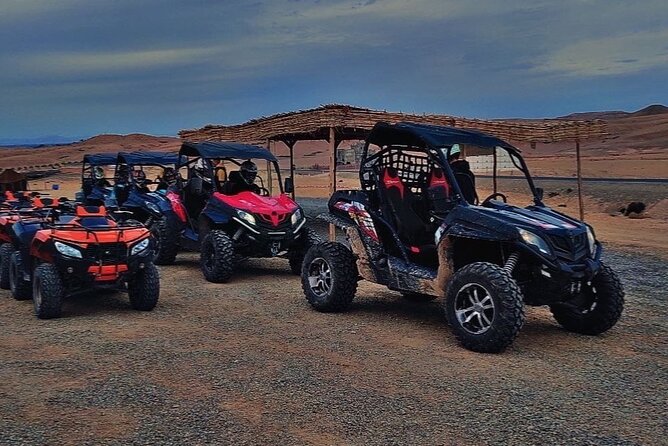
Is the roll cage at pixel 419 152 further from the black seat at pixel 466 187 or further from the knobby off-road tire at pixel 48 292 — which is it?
the knobby off-road tire at pixel 48 292

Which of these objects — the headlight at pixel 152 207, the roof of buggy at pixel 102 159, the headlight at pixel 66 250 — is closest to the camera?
the headlight at pixel 66 250

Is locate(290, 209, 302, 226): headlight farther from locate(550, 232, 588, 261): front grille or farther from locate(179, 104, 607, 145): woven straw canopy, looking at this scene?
locate(550, 232, 588, 261): front grille

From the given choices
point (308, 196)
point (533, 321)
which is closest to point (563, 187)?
point (308, 196)

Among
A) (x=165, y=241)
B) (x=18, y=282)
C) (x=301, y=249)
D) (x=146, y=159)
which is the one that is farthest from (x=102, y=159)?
(x=18, y=282)

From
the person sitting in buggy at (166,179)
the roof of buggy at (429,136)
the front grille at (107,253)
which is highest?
the roof of buggy at (429,136)

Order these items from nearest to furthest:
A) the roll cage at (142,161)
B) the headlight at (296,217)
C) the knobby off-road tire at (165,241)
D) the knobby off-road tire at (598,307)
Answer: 1. the knobby off-road tire at (598,307)
2. the headlight at (296,217)
3. the knobby off-road tire at (165,241)
4. the roll cage at (142,161)

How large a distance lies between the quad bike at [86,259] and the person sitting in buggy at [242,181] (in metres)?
3.11

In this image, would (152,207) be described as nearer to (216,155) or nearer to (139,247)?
(216,155)

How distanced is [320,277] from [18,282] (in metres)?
4.01

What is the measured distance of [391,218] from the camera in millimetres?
8586

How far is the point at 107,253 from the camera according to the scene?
8.62 metres

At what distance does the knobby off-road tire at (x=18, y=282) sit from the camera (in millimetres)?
9617

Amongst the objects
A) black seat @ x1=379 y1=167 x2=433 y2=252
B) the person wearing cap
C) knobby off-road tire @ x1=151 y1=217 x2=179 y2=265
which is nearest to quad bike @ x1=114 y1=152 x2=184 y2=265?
knobby off-road tire @ x1=151 y1=217 x2=179 y2=265

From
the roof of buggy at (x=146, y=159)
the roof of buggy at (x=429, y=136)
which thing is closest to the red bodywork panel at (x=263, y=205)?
the roof of buggy at (x=429, y=136)
